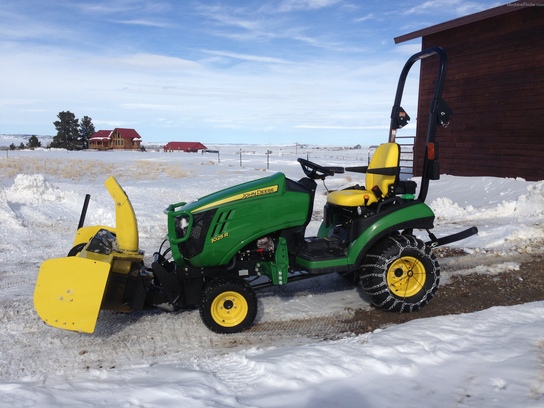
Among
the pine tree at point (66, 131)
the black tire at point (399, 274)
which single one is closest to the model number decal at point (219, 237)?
the black tire at point (399, 274)

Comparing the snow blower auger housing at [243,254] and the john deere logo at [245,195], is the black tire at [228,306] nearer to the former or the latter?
the snow blower auger housing at [243,254]

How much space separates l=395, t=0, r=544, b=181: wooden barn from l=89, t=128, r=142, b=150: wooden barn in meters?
54.1

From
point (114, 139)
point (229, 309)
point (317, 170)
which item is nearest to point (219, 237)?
point (229, 309)

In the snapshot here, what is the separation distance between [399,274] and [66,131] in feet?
194

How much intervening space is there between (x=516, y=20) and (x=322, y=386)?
45.6 ft

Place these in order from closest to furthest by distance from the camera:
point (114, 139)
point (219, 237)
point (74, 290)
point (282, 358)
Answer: point (282, 358)
point (74, 290)
point (219, 237)
point (114, 139)

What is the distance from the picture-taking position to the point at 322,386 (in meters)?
2.82

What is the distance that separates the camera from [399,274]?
4.35 metres

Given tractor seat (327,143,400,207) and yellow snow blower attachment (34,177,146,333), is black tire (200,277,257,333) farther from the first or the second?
tractor seat (327,143,400,207)

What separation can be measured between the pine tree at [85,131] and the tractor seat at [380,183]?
5866cm

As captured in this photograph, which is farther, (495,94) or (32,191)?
(495,94)

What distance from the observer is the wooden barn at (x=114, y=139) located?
62.5m

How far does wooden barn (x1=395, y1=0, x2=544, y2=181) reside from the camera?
510 inches

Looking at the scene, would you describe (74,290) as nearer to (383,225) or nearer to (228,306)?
(228,306)
